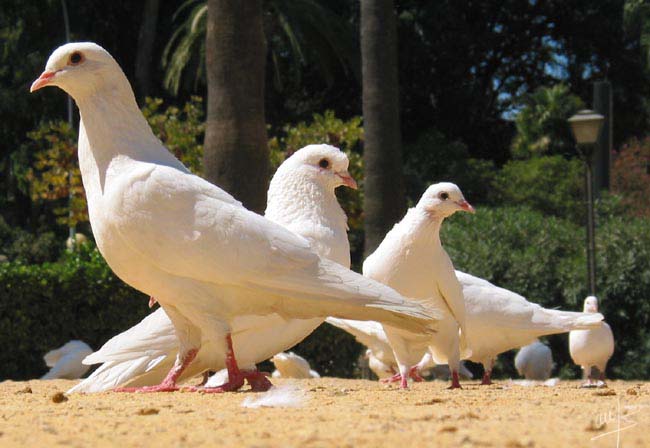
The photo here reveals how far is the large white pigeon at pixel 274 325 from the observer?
631cm

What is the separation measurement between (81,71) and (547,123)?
25150 mm

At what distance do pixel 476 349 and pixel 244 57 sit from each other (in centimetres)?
367

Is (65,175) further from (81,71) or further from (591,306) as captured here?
(81,71)

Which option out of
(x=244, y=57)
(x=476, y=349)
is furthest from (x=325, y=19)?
(x=476, y=349)

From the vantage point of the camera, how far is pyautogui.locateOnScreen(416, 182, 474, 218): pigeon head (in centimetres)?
762

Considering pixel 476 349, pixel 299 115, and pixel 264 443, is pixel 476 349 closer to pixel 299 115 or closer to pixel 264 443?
pixel 264 443

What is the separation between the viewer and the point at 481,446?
351 cm

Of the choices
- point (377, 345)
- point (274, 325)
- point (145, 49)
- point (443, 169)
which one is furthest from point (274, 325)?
point (145, 49)

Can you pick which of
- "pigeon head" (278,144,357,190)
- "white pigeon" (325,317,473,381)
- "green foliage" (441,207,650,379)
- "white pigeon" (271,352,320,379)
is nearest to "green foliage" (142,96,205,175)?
"green foliage" (441,207,650,379)

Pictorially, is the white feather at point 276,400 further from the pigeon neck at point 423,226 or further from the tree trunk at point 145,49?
the tree trunk at point 145,49

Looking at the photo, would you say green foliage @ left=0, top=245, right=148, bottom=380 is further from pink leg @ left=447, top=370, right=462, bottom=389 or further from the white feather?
the white feather

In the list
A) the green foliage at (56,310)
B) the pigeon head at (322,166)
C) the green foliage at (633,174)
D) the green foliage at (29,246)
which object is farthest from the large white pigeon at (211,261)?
the green foliage at (633,174)

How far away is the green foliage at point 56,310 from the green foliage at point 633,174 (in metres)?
19.0

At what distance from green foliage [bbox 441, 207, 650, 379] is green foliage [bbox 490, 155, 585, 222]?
9.55 m
